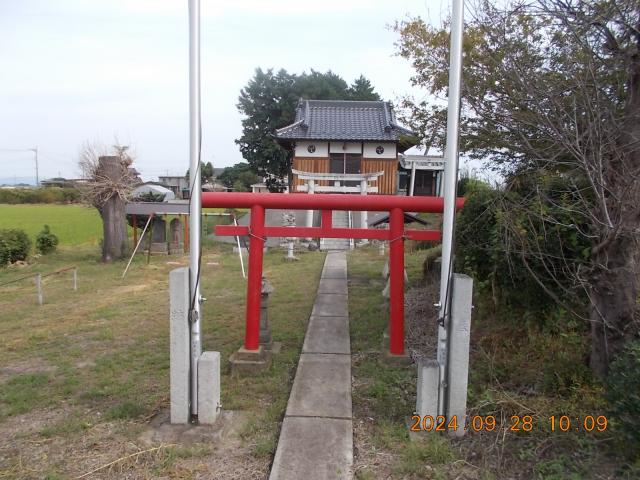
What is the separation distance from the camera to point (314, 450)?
3.11m

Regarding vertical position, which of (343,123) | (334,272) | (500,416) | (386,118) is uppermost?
(386,118)

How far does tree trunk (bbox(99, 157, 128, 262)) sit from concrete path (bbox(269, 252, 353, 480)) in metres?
9.21

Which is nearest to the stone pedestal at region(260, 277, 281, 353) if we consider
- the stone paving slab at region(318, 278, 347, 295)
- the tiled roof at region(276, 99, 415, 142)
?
the stone paving slab at region(318, 278, 347, 295)

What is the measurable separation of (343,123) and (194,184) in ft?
62.8

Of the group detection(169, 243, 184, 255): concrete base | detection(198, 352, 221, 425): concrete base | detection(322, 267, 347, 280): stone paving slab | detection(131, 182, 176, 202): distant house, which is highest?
detection(131, 182, 176, 202): distant house

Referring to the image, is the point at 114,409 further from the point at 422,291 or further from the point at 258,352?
the point at 422,291

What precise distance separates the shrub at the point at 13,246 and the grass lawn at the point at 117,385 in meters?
4.01

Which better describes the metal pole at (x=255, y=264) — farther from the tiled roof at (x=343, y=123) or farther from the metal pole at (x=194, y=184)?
the tiled roof at (x=343, y=123)

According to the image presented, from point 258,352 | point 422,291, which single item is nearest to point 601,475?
point 258,352

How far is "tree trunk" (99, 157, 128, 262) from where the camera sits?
13.4m

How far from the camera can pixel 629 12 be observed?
3.22 m

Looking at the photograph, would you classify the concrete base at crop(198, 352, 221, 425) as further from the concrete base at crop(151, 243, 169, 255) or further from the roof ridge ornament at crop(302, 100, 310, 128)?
the roof ridge ornament at crop(302, 100, 310, 128)

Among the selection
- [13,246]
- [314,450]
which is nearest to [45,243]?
[13,246]

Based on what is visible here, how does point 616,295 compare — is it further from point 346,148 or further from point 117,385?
point 346,148
